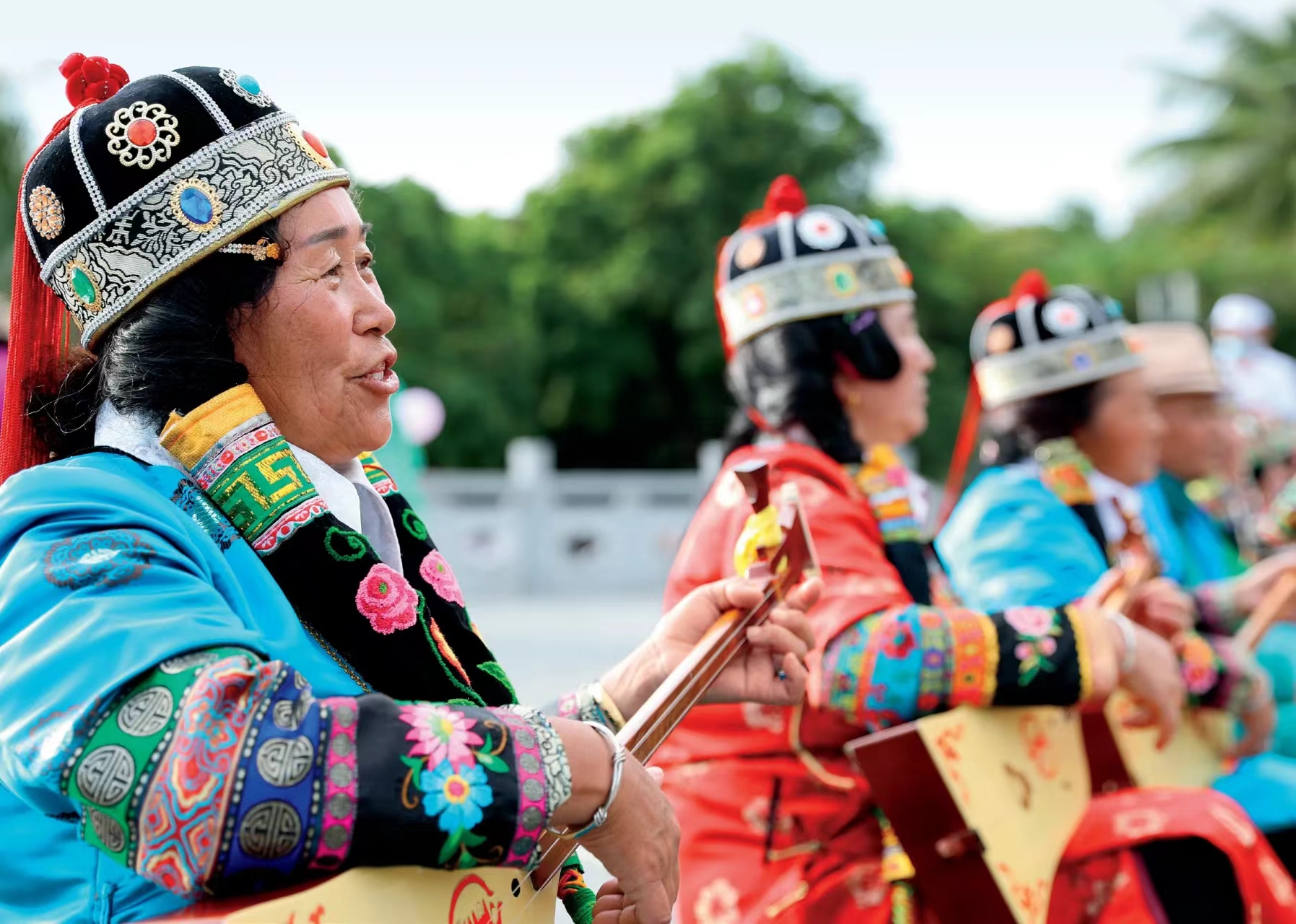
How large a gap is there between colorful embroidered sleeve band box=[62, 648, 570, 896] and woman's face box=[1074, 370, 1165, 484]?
2861mm

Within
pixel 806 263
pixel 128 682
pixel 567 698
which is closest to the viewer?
pixel 128 682

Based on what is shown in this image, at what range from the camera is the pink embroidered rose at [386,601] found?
5.08 feet

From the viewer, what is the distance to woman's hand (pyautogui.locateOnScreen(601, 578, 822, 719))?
1.99 meters

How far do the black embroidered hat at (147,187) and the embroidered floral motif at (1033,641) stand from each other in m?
1.54

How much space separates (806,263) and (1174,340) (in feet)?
8.54

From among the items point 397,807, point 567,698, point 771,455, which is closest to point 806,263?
point 771,455

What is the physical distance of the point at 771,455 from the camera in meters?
2.80

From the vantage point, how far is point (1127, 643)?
8.78ft

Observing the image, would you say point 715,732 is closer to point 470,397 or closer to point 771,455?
point 771,455

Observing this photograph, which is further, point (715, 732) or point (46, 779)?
point (715, 732)

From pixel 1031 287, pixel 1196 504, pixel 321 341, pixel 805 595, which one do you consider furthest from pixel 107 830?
pixel 1196 504

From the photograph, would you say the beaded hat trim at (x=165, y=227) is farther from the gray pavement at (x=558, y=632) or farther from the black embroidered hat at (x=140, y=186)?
the gray pavement at (x=558, y=632)

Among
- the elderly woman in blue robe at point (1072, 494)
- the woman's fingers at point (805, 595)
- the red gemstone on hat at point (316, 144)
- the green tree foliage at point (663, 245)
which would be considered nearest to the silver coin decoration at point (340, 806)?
the red gemstone on hat at point (316, 144)

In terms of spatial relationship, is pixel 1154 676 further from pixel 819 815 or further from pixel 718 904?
pixel 718 904
